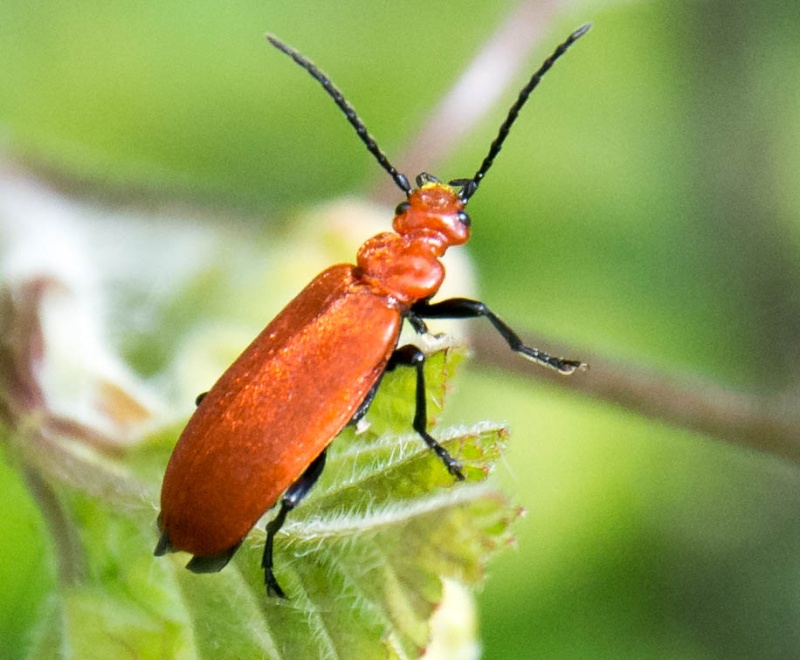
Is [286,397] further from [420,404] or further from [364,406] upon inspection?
[420,404]

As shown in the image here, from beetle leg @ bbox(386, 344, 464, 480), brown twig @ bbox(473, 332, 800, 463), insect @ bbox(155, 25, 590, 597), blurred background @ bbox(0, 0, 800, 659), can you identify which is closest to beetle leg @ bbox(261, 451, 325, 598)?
insect @ bbox(155, 25, 590, 597)

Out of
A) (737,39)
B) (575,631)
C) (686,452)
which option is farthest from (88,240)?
(737,39)

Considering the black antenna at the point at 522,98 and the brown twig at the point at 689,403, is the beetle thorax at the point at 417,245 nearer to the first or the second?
the black antenna at the point at 522,98

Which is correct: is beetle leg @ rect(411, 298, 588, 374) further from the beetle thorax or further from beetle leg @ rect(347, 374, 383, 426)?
beetle leg @ rect(347, 374, 383, 426)

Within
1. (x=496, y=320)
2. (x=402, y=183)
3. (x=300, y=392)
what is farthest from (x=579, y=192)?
(x=300, y=392)

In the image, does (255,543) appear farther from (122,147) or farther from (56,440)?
(122,147)

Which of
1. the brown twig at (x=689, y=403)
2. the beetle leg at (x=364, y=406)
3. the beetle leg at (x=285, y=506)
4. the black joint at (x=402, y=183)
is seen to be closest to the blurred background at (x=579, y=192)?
the black joint at (x=402, y=183)
